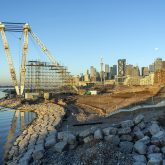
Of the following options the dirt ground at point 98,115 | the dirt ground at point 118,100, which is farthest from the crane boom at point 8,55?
the dirt ground at point 98,115

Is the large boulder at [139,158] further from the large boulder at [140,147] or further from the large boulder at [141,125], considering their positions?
the large boulder at [141,125]

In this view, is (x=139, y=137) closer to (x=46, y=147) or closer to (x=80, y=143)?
(x=80, y=143)

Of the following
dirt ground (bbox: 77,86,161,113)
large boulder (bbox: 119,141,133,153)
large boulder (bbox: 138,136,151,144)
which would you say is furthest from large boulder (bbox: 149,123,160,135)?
dirt ground (bbox: 77,86,161,113)

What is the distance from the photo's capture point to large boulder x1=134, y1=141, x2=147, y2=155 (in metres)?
17.4

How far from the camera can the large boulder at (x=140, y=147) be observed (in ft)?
57.1

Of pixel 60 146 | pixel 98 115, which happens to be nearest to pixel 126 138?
pixel 60 146

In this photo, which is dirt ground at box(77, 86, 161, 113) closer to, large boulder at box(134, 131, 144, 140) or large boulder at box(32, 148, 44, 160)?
large boulder at box(134, 131, 144, 140)

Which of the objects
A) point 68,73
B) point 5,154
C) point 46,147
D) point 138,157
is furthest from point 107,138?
point 68,73

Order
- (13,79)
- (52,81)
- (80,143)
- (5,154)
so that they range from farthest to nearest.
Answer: (52,81), (13,79), (5,154), (80,143)

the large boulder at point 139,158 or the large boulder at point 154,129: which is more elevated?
the large boulder at point 154,129

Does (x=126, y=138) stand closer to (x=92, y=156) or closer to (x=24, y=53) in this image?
(x=92, y=156)

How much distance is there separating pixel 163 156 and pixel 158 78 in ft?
321

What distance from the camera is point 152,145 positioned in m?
17.7

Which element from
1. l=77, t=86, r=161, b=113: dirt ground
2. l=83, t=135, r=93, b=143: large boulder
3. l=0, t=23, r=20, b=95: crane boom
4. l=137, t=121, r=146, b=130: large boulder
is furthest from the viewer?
l=0, t=23, r=20, b=95: crane boom
